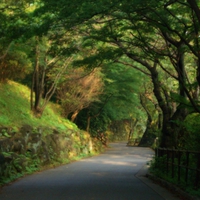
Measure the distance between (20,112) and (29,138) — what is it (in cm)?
442

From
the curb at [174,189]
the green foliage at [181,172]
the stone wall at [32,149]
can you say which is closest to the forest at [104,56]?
the green foliage at [181,172]

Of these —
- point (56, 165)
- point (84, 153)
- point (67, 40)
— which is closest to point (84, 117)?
point (84, 153)

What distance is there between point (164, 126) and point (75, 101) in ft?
53.7

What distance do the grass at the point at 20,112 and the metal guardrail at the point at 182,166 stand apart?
829cm

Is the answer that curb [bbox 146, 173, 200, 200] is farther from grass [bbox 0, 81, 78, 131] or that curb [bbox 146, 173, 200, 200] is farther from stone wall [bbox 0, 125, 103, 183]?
grass [bbox 0, 81, 78, 131]

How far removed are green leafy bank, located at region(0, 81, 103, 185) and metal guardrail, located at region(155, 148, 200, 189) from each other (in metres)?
5.79

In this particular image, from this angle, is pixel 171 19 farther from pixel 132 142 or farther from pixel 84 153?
pixel 132 142

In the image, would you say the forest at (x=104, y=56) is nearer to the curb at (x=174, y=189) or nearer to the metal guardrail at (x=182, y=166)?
the metal guardrail at (x=182, y=166)

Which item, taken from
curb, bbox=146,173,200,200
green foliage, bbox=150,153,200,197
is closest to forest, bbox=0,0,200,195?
green foliage, bbox=150,153,200,197

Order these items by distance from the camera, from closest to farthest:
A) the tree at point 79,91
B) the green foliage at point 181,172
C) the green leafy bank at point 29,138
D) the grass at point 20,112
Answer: the green foliage at point 181,172 < the green leafy bank at point 29,138 < the grass at point 20,112 < the tree at point 79,91

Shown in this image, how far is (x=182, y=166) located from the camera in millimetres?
11602

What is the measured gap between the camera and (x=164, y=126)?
18391 millimetres

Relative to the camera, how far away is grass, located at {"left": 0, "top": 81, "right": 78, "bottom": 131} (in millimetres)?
22434

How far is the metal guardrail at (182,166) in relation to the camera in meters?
10.9
